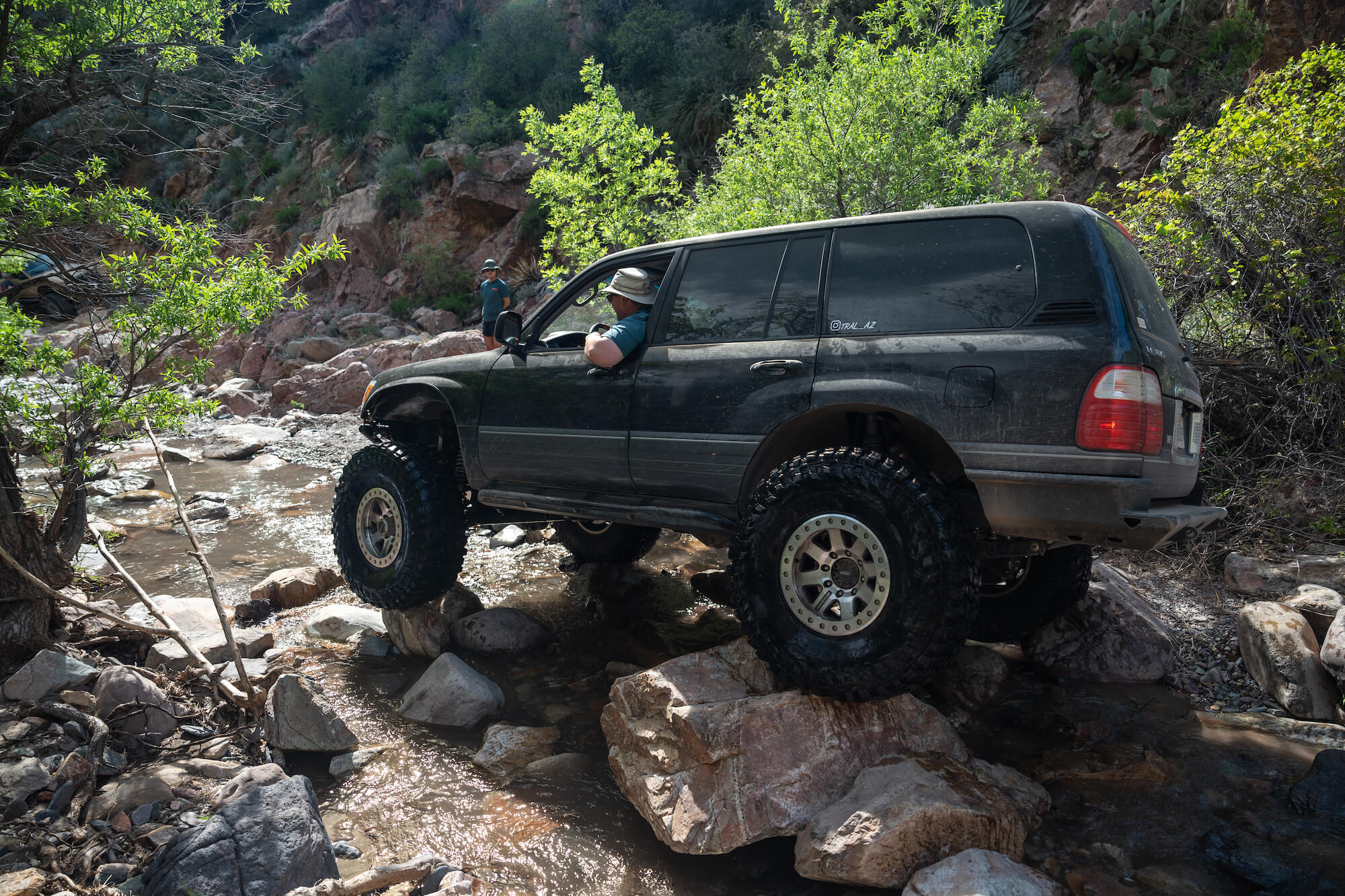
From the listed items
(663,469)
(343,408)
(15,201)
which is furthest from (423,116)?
(663,469)

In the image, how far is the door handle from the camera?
3.38 m

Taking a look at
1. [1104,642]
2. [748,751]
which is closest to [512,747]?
[748,751]

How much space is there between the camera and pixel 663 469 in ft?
12.4

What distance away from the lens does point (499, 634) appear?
5.05m

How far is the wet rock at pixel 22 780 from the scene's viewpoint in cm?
315

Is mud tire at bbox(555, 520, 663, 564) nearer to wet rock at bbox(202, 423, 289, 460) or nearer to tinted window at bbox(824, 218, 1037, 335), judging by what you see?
tinted window at bbox(824, 218, 1037, 335)

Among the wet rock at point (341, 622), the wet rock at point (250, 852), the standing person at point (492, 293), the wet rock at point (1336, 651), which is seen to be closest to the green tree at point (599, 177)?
the standing person at point (492, 293)

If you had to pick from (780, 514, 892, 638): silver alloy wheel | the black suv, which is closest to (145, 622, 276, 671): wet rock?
the black suv

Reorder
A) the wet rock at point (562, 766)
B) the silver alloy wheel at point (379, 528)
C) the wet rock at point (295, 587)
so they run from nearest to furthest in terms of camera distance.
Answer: the wet rock at point (562, 766) < the silver alloy wheel at point (379, 528) < the wet rock at point (295, 587)

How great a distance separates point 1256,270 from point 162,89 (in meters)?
8.56

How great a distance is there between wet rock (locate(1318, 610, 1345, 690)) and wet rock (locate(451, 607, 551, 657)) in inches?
166

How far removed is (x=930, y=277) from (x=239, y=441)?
13801 mm

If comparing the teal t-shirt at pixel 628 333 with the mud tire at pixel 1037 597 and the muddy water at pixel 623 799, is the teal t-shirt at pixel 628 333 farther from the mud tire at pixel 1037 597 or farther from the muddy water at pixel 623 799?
the mud tire at pixel 1037 597

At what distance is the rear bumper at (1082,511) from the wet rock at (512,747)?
7.69ft
